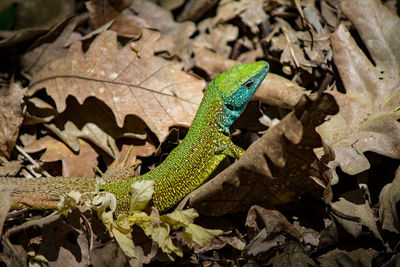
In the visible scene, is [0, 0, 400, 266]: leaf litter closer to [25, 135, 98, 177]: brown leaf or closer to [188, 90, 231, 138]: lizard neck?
[25, 135, 98, 177]: brown leaf

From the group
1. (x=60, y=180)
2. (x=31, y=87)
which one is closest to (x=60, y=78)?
(x=31, y=87)

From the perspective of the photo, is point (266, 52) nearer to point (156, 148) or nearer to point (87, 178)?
point (156, 148)

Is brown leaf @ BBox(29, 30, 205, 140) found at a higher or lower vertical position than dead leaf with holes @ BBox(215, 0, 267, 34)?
lower

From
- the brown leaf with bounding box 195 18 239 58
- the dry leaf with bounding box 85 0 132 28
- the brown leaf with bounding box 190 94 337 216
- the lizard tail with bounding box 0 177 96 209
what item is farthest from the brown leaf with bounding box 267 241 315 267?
the dry leaf with bounding box 85 0 132 28

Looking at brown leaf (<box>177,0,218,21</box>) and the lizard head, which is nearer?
the lizard head

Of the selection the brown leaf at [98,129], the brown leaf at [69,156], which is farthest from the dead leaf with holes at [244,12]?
the brown leaf at [69,156]

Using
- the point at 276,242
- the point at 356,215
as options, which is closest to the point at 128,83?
the point at 276,242

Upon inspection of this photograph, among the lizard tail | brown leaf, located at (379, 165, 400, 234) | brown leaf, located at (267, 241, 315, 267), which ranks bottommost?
the lizard tail

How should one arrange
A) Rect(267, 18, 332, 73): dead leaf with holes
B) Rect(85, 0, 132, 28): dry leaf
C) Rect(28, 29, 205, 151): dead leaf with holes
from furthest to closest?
Rect(85, 0, 132, 28): dry leaf < Rect(267, 18, 332, 73): dead leaf with holes < Rect(28, 29, 205, 151): dead leaf with holes
